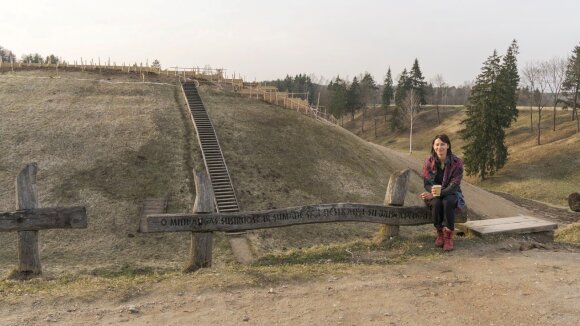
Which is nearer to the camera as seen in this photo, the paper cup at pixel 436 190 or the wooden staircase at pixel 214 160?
the paper cup at pixel 436 190

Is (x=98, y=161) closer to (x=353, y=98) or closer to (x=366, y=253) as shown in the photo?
(x=366, y=253)

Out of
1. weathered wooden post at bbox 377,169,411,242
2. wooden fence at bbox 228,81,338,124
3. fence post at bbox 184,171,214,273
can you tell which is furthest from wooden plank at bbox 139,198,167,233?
wooden fence at bbox 228,81,338,124

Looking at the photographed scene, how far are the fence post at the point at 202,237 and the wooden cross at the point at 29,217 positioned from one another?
2.53m

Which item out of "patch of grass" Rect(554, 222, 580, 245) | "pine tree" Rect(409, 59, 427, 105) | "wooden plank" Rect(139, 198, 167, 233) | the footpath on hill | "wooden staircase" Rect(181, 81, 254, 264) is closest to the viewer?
"patch of grass" Rect(554, 222, 580, 245)

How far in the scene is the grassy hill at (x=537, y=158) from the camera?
159 feet

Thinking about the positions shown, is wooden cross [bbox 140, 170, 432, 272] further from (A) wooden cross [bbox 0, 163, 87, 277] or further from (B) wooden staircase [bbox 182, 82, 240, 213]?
(B) wooden staircase [bbox 182, 82, 240, 213]

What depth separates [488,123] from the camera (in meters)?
52.8

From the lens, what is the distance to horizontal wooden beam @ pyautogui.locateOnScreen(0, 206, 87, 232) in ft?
32.7

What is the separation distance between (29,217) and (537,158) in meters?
60.6

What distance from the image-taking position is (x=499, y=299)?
749cm

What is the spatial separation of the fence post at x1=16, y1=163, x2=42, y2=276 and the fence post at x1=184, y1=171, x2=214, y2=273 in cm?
360

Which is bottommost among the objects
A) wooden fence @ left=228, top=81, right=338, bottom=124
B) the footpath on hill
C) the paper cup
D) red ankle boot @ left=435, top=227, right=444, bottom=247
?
the footpath on hill

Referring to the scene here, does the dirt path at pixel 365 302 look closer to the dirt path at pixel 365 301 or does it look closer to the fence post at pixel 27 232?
the dirt path at pixel 365 301

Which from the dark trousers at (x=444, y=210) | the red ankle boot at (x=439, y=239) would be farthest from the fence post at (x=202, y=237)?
the red ankle boot at (x=439, y=239)
